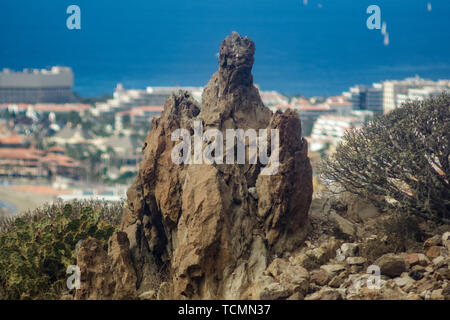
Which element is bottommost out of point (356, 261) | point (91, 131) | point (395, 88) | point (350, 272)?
point (350, 272)

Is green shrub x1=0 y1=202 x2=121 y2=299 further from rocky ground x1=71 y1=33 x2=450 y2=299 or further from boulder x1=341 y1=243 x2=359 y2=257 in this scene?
boulder x1=341 y1=243 x2=359 y2=257

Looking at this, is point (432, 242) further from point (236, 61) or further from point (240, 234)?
point (236, 61)

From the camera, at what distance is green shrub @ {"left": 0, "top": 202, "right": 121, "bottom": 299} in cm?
870

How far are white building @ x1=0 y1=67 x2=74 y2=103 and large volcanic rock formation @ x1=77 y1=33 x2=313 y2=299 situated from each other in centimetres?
16680

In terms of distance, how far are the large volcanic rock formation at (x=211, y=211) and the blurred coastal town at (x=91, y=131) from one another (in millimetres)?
36047

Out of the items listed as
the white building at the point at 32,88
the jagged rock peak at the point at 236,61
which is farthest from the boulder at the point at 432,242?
the white building at the point at 32,88

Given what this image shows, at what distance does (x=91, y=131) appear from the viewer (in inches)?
4451

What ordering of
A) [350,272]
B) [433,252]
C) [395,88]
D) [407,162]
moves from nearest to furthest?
1. [350,272]
2. [433,252]
3. [407,162]
4. [395,88]

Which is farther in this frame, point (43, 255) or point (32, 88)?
point (32, 88)

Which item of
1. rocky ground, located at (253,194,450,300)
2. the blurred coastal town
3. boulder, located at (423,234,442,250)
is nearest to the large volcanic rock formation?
rocky ground, located at (253,194,450,300)

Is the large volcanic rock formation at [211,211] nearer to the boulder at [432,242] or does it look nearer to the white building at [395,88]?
the boulder at [432,242]

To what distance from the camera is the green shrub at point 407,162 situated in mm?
9359

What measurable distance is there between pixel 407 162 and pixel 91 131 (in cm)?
10688

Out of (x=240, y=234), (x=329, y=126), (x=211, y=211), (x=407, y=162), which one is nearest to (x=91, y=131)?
(x=329, y=126)
